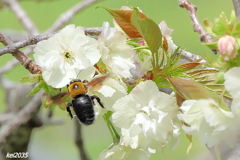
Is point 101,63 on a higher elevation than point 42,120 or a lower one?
higher

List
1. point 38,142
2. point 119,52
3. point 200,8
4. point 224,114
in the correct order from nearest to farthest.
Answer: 1. point 224,114
2. point 119,52
3. point 38,142
4. point 200,8

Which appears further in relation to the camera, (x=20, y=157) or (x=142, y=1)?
(x=142, y=1)

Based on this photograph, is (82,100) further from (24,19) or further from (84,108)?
(24,19)

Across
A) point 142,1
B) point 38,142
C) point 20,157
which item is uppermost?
point 142,1

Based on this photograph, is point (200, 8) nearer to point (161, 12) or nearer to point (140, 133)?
point (161, 12)

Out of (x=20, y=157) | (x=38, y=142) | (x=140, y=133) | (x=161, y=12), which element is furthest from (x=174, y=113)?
(x=161, y=12)

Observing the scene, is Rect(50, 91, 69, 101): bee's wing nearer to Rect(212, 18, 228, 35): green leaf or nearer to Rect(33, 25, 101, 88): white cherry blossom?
Rect(33, 25, 101, 88): white cherry blossom

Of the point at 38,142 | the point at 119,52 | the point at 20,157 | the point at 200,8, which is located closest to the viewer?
the point at 119,52
